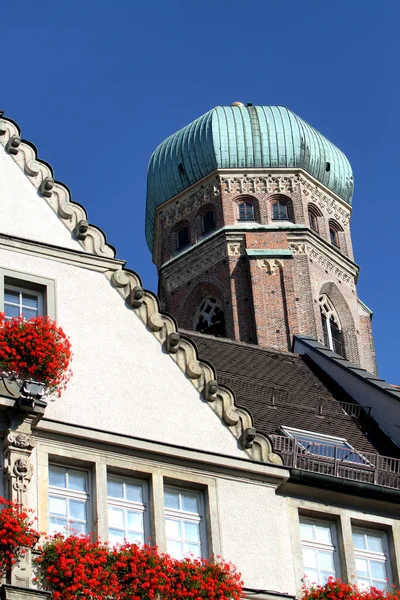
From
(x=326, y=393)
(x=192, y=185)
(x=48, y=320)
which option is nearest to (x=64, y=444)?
(x=48, y=320)

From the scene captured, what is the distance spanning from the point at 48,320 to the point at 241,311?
143 feet

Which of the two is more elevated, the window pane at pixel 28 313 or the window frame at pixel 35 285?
the window frame at pixel 35 285

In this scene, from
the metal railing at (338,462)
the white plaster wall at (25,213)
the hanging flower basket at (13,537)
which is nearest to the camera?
the hanging flower basket at (13,537)

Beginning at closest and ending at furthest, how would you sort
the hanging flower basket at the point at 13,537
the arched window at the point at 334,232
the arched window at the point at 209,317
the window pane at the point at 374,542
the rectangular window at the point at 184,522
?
the hanging flower basket at the point at 13,537 < the rectangular window at the point at 184,522 < the window pane at the point at 374,542 < the arched window at the point at 209,317 < the arched window at the point at 334,232

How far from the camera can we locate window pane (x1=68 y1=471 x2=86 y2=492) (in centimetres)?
1717

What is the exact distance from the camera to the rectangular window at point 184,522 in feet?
56.7

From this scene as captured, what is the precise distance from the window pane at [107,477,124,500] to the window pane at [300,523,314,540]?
224cm

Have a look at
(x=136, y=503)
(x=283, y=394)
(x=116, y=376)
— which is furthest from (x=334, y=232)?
(x=136, y=503)

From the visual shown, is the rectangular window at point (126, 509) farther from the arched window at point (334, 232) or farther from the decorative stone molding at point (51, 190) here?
the arched window at point (334, 232)

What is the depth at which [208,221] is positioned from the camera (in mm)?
66938

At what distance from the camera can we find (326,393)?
25.2 metres

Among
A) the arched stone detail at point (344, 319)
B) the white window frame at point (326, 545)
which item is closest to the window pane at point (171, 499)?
the white window frame at point (326, 545)

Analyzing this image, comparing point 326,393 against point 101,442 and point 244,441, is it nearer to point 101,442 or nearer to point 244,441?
point 244,441

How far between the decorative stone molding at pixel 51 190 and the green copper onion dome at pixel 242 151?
4746 cm
